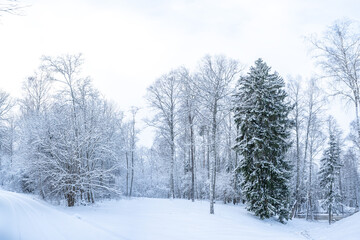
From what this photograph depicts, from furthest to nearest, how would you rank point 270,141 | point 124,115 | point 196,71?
point 124,115
point 196,71
point 270,141

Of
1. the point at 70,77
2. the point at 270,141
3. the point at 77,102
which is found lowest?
the point at 270,141

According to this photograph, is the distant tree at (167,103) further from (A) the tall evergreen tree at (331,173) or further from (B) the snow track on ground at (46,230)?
(A) the tall evergreen tree at (331,173)

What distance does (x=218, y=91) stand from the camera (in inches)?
583

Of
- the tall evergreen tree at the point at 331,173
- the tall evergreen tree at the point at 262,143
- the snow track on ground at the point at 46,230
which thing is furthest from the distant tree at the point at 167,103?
the tall evergreen tree at the point at 331,173

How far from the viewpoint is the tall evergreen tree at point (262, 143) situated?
1532cm

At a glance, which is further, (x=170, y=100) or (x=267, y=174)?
(x=170, y=100)

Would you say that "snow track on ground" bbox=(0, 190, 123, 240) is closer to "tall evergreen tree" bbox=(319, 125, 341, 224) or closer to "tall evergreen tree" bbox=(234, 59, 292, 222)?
"tall evergreen tree" bbox=(234, 59, 292, 222)

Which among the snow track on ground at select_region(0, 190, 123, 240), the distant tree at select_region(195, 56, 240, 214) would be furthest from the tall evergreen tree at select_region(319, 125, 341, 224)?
the snow track on ground at select_region(0, 190, 123, 240)

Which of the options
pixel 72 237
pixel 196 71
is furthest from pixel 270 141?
pixel 72 237

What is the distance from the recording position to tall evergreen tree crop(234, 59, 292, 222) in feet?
50.3

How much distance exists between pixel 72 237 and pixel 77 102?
1057 centimetres

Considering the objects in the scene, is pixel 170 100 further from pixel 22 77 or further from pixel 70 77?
pixel 22 77

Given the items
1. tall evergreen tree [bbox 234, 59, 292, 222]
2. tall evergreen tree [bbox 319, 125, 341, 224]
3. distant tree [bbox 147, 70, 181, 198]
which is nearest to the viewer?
tall evergreen tree [bbox 234, 59, 292, 222]

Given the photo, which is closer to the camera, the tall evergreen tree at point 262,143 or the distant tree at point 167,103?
the tall evergreen tree at point 262,143
